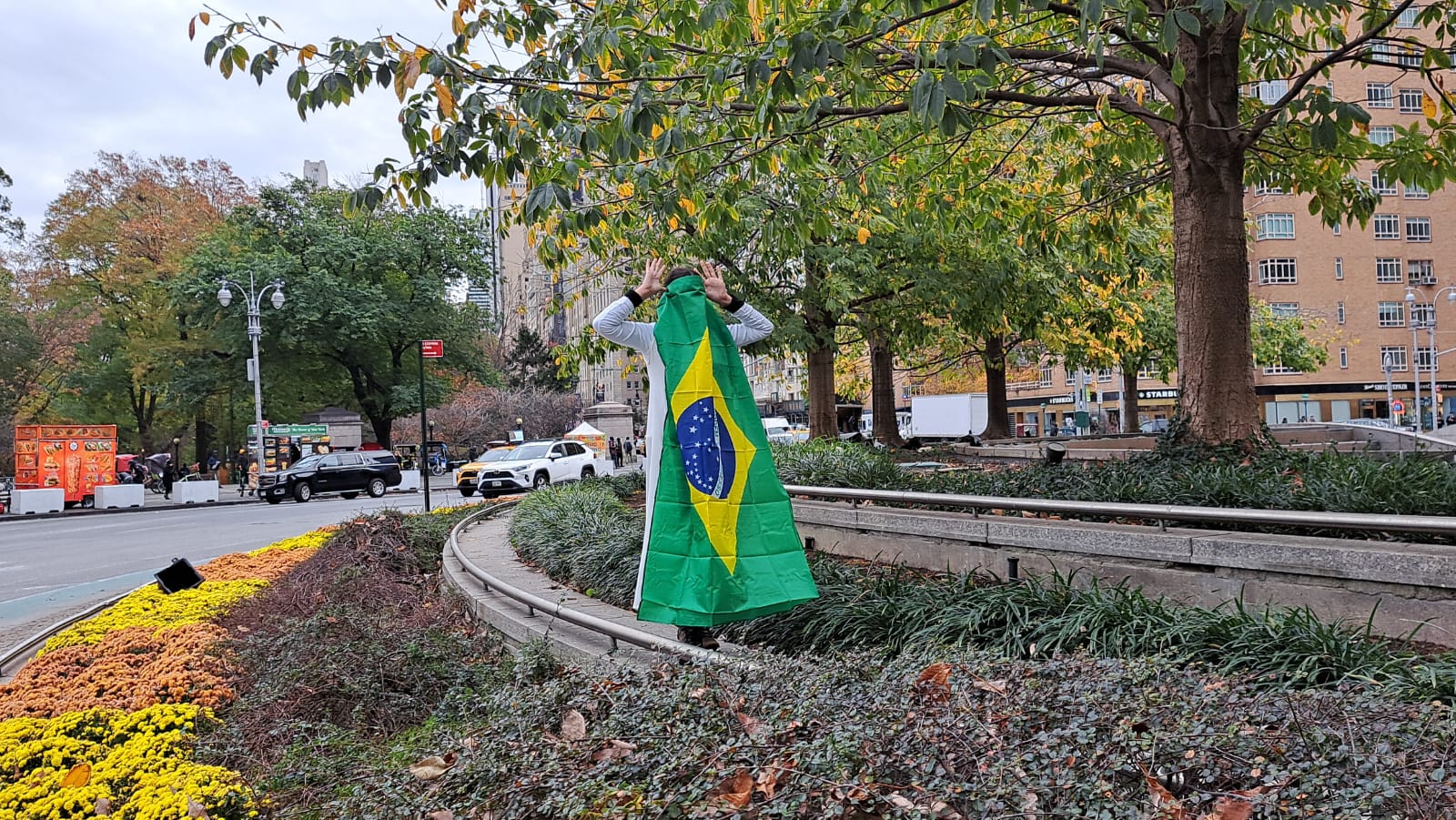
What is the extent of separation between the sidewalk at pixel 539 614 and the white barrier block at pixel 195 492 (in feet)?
84.9

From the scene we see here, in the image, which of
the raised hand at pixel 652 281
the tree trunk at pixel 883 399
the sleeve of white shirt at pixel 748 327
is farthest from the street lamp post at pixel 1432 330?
the raised hand at pixel 652 281

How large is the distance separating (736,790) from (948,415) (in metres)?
44.2

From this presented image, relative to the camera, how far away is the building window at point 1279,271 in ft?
183

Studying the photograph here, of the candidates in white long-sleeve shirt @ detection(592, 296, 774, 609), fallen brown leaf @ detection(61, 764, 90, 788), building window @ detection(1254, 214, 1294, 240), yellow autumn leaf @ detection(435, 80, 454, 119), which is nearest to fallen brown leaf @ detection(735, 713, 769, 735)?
white long-sleeve shirt @ detection(592, 296, 774, 609)

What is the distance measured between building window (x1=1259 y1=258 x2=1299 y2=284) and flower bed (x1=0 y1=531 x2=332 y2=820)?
2375 inches

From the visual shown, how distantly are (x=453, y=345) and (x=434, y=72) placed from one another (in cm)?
4129

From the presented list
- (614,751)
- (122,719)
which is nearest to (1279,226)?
(614,751)

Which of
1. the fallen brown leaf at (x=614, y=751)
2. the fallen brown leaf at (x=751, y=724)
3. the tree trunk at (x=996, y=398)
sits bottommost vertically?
the fallen brown leaf at (x=614, y=751)

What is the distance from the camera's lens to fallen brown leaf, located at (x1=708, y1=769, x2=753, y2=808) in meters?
2.66

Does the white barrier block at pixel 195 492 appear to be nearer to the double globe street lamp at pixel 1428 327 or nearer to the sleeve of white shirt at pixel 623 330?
the sleeve of white shirt at pixel 623 330

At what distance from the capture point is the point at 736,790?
2746 millimetres

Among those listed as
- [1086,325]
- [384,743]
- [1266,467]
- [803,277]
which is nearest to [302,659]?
[384,743]

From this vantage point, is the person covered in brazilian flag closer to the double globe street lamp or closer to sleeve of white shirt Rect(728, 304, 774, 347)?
sleeve of white shirt Rect(728, 304, 774, 347)

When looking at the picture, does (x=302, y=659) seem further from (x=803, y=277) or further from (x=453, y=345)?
(x=453, y=345)
